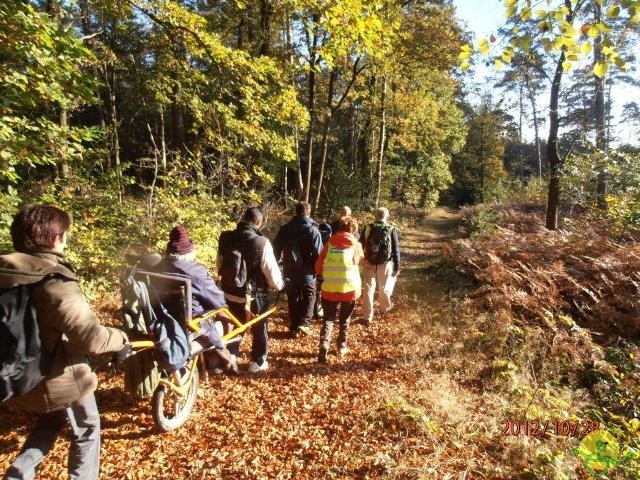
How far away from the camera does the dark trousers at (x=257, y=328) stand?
511cm

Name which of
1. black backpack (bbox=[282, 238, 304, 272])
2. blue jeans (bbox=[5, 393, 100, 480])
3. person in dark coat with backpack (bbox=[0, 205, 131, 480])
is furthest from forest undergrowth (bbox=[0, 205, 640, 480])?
black backpack (bbox=[282, 238, 304, 272])

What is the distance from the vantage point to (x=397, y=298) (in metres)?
8.84

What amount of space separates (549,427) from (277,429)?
9.38 ft

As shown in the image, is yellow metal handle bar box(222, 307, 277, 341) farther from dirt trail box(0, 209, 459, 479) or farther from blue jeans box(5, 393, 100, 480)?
blue jeans box(5, 393, 100, 480)

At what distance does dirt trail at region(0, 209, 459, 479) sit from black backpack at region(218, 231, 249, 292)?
1.39m

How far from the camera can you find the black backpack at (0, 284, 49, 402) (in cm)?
223

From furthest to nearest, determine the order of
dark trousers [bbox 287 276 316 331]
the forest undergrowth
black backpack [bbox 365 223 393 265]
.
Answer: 1. black backpack [bbox 365 223 393 265]
2. dark trousers [bbox 287 276 316 331]
3. the forest undergrowth

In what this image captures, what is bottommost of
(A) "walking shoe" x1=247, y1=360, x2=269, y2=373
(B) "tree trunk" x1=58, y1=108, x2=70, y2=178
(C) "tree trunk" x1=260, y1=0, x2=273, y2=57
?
(A) "walking shoe" x1=247, y1=360, x2=269, y2=373

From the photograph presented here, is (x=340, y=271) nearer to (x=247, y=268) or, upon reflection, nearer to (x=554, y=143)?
(x=247, y=268)

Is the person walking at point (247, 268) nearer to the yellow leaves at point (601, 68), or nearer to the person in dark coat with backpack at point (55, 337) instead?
the person in dark coat with backpack at point (55, 337)

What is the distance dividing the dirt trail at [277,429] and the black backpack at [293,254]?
4.86 ft

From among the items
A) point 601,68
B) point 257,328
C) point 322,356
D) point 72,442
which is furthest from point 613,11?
point 322,356

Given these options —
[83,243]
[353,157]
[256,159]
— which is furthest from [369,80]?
[83,243]

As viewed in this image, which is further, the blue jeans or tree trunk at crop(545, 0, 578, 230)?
tree trunk at crop(545, 0, 578, 230)
